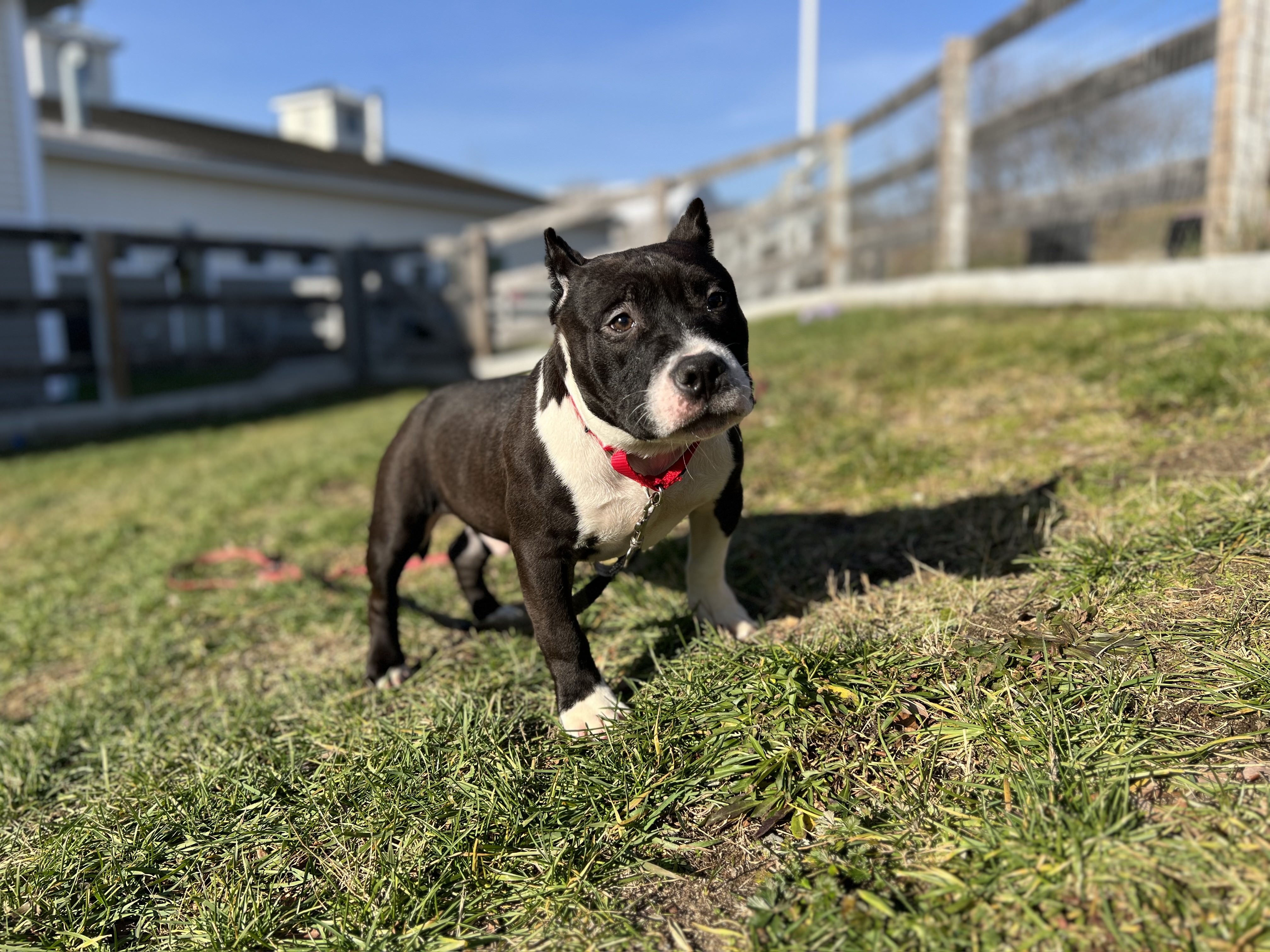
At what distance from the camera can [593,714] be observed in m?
2.55

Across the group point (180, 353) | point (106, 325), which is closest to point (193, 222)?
point (180, 353)

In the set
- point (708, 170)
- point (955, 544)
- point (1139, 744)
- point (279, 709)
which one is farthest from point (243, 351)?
point (1139, 744)

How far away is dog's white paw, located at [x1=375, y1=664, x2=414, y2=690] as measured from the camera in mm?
3270

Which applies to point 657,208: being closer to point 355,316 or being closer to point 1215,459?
point 355,316

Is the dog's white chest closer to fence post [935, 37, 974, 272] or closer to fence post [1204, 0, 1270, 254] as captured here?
fence post [1204, 0, 1270, 254]

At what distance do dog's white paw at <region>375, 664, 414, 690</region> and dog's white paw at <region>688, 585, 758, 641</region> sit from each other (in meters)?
1.09

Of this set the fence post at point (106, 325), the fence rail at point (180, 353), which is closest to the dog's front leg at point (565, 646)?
the fence rail at point (180, 353)

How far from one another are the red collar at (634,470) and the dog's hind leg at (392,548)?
0.96 m

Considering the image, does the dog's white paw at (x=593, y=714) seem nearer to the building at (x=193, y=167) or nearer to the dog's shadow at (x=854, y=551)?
the dog's shadow at (x=854, y=551)

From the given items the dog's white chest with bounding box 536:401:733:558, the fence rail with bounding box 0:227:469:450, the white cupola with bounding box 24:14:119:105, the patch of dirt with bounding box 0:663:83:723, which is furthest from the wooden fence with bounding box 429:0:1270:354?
the white cupola with bounding box 24:14:119:105

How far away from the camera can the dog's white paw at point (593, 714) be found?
99.9 inches

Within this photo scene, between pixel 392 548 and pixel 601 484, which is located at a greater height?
pixel 601 484

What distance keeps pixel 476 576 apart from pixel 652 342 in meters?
1.63

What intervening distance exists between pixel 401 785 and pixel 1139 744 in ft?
5.90
